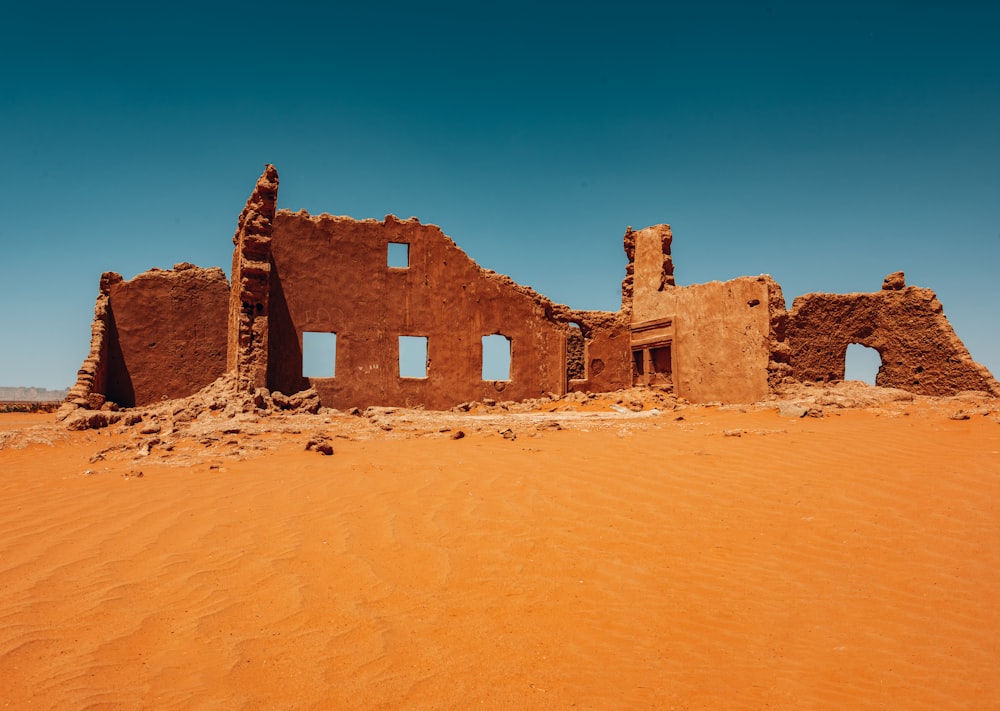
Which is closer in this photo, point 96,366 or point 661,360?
point 96,366

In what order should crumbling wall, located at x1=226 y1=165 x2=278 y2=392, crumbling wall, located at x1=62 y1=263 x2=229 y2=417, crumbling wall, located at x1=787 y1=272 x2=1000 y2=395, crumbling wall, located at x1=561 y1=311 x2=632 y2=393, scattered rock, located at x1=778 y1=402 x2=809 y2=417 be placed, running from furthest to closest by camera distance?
crumbling wall, located at x1=561 y1=311 x2=632 y2=393, crumbling wall, located at x1=787 y1=272 x2=1000 y2=395, crumbling wall, located at x1=62 y1=263 x2=229 y2=417, crumbling wall, located at x1=226 y1=165 x2=278 y2=392, scattered rock, located at x1=778 y1=402 x2=809 y2=417

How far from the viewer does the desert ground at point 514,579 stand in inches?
110

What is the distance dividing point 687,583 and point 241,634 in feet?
8.01

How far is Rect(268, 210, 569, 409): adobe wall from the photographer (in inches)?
553

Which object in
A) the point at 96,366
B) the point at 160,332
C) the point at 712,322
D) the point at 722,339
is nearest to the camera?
the point at 96,366

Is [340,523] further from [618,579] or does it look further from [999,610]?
[999,610]

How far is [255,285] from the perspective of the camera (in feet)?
42.6

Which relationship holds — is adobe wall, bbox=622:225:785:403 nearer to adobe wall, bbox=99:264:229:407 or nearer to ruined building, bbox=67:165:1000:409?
ruined building, bbox=67:165:1000:409

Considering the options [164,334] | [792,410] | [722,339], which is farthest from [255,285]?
[792,410]

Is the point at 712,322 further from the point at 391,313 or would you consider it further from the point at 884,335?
the point at 391,313

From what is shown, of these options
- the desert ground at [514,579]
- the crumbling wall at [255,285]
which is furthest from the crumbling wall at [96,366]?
the desert ground at [514,579]

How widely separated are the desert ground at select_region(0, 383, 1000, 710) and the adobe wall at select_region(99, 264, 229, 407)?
7.97 m

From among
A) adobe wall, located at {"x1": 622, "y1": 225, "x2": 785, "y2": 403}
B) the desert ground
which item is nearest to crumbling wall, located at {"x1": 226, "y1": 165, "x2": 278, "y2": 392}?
the desert ground

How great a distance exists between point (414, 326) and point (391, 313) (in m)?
0.60
